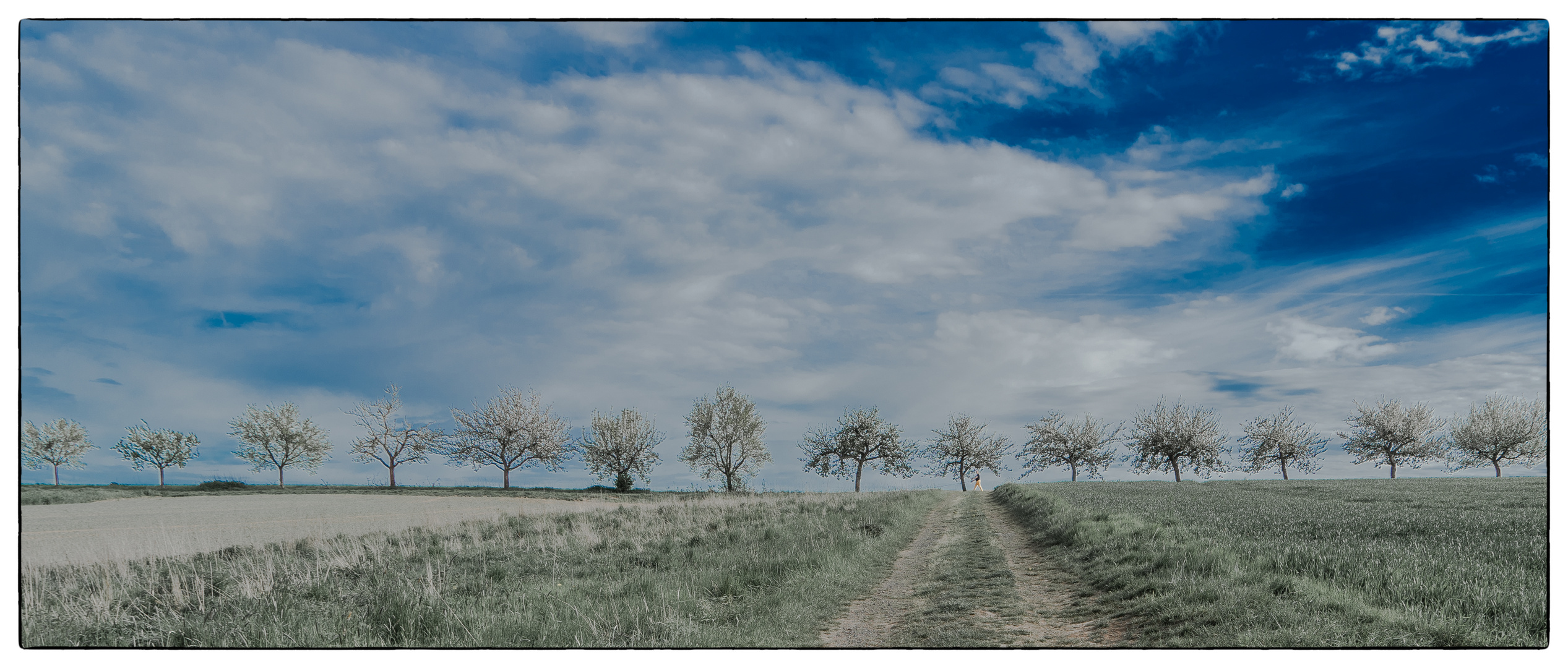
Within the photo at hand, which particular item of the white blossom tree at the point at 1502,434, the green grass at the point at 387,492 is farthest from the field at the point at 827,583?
the green grass at the point at 387,492

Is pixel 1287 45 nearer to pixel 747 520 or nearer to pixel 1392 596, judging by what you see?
pixel 1392 596

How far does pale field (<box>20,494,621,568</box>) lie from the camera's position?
1365 centimetres

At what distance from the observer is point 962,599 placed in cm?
975

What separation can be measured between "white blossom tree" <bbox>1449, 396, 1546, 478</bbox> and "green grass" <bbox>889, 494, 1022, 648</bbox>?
6448 millimetres

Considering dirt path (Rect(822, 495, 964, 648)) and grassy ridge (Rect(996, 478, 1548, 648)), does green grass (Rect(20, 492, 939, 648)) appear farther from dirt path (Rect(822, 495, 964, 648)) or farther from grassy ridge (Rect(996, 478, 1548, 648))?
grassy ridge (Rect(996, 478, 1548, 648))

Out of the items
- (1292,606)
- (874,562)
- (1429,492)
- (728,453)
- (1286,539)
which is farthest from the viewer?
(728,453)

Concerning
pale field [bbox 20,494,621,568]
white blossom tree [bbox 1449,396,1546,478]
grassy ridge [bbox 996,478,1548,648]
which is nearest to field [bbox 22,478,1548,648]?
grassy ridge [bbox 996,478,1548,648]

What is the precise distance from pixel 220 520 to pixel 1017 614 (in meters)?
26.7

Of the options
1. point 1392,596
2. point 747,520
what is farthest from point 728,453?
point 1392,596

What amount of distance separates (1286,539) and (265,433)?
42.2 metres

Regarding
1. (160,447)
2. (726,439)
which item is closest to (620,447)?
(726,439)

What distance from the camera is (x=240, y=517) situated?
975 inches

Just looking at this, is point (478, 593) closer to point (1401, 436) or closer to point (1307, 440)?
point (1401, 436)

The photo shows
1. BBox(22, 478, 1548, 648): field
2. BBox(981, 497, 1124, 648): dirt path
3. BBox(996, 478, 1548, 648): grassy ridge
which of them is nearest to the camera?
BBox(996, 478, 1548, 648): grassy ridge
